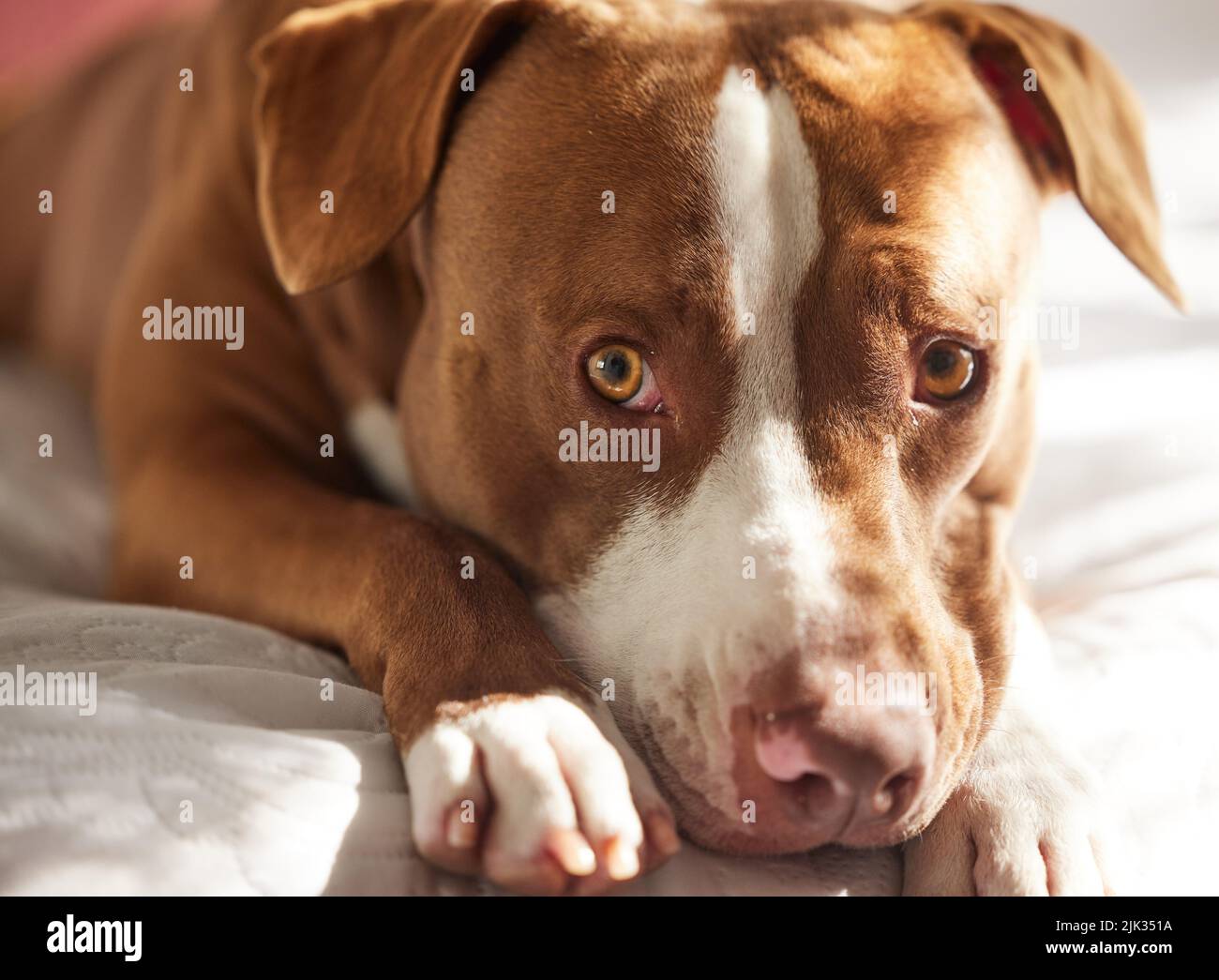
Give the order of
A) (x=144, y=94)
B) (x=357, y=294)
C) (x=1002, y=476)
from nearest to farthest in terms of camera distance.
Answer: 1. (x=1002, y=476)
2. (x=357, y=294)
3. (x=144, y=94)

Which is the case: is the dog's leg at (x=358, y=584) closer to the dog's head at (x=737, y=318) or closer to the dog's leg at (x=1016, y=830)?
the dog's head at (x=737, y=318)

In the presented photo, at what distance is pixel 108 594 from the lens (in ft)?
7.97

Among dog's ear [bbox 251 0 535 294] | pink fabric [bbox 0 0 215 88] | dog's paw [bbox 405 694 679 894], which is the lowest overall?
dog's paw [bbox 405 694 679 894]

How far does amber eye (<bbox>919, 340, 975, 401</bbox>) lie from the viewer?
1.71m

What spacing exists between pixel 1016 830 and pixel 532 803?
1.89 ft

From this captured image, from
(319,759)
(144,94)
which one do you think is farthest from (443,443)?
(144,94)

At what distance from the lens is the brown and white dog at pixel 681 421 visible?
1438 millimetres

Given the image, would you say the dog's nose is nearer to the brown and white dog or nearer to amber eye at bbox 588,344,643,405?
the brown and white dog

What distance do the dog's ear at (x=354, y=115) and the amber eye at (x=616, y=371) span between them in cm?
41

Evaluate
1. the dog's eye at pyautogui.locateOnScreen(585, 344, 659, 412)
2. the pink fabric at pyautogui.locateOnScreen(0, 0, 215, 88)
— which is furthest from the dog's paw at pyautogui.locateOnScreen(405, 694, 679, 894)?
the pink fabric at pyautogui.locateOnScreen(0, 0, 215, 88)

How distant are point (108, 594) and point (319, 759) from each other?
118 centimetres

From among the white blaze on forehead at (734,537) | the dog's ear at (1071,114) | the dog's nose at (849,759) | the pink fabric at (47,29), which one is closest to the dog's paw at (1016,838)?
the dog's nose at (849,759)

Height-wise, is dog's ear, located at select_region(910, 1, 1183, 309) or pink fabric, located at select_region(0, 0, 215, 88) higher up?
pink fabric, located at select_region(0, 0, 215, 88)

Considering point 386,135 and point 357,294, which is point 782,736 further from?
point 357,294
